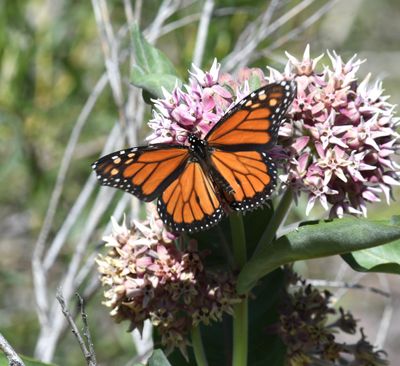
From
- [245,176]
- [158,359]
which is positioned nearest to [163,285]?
[158,359]

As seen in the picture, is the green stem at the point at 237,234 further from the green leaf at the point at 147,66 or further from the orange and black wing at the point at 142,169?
the green leaf at the point at 147,66

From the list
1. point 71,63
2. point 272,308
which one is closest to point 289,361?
point 272,308

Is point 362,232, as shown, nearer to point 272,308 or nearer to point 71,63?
point 272,308

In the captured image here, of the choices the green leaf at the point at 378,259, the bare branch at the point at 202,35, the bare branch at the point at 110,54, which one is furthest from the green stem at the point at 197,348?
the bare branch at the point at 202,35

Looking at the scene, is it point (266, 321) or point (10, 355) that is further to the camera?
point (266, 321)

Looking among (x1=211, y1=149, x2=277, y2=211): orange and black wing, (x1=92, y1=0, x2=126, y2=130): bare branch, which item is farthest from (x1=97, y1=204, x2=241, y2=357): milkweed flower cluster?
(x1=92, y1=0, x2=126, y2=130): bare branch

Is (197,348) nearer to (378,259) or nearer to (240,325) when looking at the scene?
(240,325)
